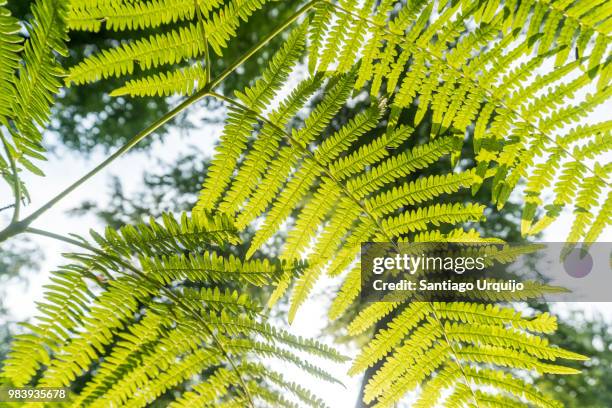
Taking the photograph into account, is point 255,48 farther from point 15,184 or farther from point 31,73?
point 15,184

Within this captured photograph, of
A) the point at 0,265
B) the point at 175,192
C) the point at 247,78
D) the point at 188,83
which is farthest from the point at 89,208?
the point at 188,83

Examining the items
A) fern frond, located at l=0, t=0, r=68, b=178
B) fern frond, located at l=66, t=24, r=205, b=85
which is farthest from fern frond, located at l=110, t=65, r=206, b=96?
fern frond, located at l=0, t=0, r=68, b=178

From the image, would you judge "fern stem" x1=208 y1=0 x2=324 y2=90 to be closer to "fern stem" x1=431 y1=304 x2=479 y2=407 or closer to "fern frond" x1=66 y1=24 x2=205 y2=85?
"fern frond" x1=66 y1=24 x2=205 y2=85

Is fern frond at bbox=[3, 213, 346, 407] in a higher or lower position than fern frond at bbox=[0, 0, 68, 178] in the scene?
lower

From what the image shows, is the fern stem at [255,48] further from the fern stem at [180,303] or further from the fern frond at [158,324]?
the fern stem at [180,303]

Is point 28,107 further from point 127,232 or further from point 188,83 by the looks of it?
point 188,83

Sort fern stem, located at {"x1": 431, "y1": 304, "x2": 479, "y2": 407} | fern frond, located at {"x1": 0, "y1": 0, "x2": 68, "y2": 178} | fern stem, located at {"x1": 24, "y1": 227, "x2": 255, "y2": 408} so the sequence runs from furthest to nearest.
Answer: fern stem, located at {"x1": 431, "y1": 304, "x2": 479, "y2": 407}, fern stem, located at {"x1": 24, "y1": 227, "x2": 255, "y2": 408}, fern frond, located at {"x1": 0, "y1": 0, "x2": 68, "y2": 178}

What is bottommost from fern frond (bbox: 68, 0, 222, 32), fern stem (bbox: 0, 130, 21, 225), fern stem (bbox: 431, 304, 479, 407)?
fern stem (bbox: 431, 304, 479, 407)

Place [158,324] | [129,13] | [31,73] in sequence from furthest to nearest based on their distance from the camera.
A: [129,13], [158,324], [31,73]

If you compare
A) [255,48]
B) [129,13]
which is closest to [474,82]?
[255,48]

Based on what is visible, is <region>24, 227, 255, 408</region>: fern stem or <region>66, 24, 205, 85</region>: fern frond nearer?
<region>24, 227, 255, 408</region>: fern stem

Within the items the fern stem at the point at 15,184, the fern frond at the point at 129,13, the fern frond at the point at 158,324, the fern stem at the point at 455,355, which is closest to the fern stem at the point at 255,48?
the fern frond at the point at 129,13

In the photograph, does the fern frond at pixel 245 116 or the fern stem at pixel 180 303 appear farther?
the fern frond at pixel 245 116

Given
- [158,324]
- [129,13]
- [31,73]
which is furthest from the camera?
[129,13]
